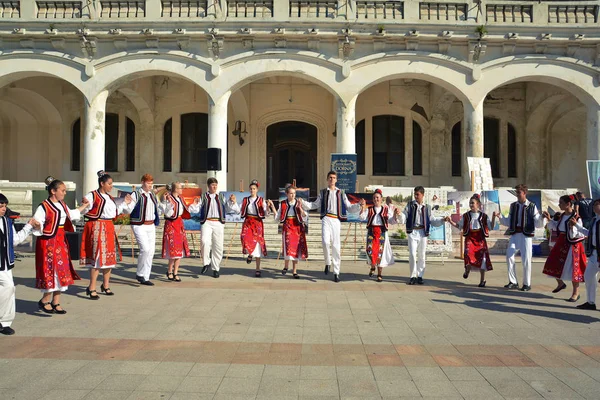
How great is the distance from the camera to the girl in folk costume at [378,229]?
9.42 meters

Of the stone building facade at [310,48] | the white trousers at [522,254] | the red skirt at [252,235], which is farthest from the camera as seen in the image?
the stone building facade at [310,48]

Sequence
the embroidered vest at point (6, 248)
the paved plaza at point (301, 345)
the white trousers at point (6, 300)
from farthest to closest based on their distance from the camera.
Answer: the embroidered vest at point (6, 248)
the white trousers at point (6, 300)
the paved plaza at point (301, 345)

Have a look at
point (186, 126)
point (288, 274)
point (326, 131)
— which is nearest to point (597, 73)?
point (326, 131)

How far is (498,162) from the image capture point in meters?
19.2

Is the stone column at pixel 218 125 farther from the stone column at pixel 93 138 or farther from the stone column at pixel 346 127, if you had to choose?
the stone column at pixel 346 127

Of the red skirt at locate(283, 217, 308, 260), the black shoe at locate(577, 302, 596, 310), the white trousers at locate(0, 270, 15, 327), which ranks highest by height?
the red skirt at locate(283, 217, 308, 260)

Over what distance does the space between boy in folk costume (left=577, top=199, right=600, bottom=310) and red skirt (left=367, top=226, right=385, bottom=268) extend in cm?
359

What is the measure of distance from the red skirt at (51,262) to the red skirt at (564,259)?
7751 millimetres

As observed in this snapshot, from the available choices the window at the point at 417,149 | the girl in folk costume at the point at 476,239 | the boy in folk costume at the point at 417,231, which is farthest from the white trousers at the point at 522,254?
the window at the point at 417,149

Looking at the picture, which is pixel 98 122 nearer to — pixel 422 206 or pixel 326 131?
pixel 326 131

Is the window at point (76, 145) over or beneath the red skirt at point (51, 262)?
over

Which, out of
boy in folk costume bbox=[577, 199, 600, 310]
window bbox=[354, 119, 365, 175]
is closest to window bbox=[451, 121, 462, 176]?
window bbox=[354, 119, 365, 175]

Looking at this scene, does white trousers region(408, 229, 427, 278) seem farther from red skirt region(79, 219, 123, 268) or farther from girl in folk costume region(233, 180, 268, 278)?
red skirt region(79, 219, 123, 268)

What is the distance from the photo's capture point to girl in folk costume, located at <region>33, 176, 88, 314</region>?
20.7ft
